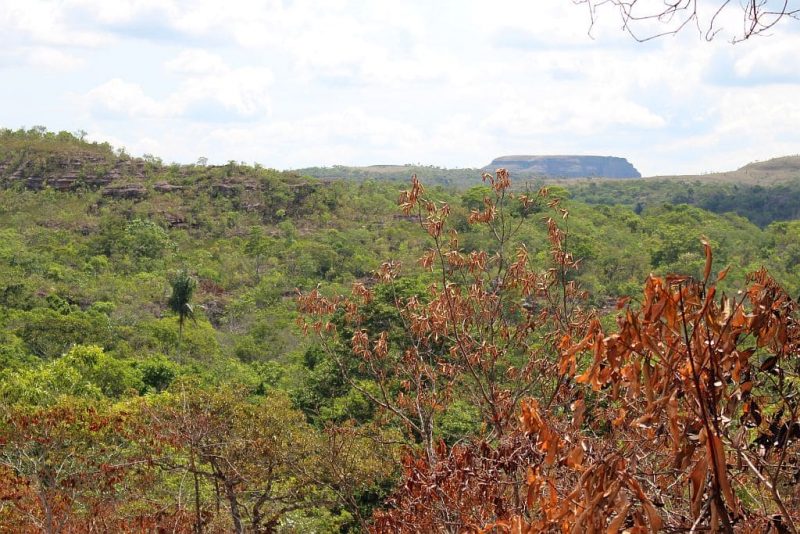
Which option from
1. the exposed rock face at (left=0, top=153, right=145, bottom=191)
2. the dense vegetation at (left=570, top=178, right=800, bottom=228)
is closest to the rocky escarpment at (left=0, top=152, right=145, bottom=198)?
the exposed rock face at (left=0, top=153, right=145, bottom=191)

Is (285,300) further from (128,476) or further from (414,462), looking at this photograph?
(414,462)

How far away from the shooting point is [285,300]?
1387 inches

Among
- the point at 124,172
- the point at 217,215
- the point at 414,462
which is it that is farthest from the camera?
the point at 124,172

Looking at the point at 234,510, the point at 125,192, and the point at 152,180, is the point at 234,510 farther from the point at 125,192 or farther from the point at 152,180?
the point at 152,180

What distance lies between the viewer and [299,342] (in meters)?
28.4

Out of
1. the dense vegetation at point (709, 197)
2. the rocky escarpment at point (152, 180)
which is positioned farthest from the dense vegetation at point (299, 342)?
the dense vegetation at point (709, 197)

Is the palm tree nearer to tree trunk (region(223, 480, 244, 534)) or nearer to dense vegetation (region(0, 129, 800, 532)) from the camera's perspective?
dense vegetation (region(0, 129, 800, 532))

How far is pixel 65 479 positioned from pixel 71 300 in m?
22.0

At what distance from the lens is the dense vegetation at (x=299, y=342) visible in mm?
5059

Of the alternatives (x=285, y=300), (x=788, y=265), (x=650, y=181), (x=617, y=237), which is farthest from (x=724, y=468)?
(x=650, y=181)

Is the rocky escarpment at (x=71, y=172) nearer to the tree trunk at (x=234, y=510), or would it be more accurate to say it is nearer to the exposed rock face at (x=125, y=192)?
the exposed rock face at (x=125, y=192)

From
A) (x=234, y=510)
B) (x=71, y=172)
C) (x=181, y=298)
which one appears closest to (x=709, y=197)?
(x=71, y=172)

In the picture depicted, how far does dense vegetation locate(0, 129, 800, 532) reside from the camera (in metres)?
5.06

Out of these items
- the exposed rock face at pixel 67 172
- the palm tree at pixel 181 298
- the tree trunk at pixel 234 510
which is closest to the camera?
the tree trunk at pixel 234 510
